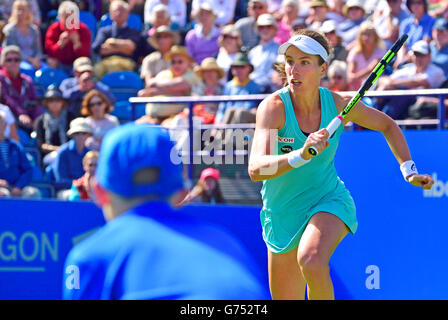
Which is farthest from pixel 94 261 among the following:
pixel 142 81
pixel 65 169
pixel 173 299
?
pixel 142 81

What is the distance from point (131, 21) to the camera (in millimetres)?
12516

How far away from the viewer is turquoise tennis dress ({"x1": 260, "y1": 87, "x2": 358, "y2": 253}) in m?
5.24

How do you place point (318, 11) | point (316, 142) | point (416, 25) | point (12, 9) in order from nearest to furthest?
point (316, 142), point (416, 25), point (318, 11), point (12, 9)

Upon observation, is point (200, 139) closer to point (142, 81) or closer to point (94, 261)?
point (142, 81)

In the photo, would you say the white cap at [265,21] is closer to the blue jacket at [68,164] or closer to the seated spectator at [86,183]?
the blue jacket at [68,164]

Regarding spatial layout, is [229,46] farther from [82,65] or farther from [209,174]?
[209,174]

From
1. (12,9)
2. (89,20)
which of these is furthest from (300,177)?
(12,9)

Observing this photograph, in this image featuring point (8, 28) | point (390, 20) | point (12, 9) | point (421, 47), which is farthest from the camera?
point (12, 9)

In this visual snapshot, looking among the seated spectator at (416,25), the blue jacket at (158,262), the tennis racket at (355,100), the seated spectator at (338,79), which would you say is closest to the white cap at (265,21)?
the seated spectator at (338,79)

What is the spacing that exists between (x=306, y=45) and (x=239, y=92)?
482 centimetres

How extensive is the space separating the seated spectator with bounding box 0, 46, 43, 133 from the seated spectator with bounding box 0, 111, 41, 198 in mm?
1532

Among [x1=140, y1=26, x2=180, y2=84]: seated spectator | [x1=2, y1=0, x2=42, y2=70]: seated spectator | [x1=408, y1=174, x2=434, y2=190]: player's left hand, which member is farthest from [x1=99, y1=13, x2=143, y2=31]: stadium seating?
[x1=408, y1=174, x2=434, y2=190]: player's left hand

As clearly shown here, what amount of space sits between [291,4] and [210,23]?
107cm

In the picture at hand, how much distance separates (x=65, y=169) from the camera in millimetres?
9461
